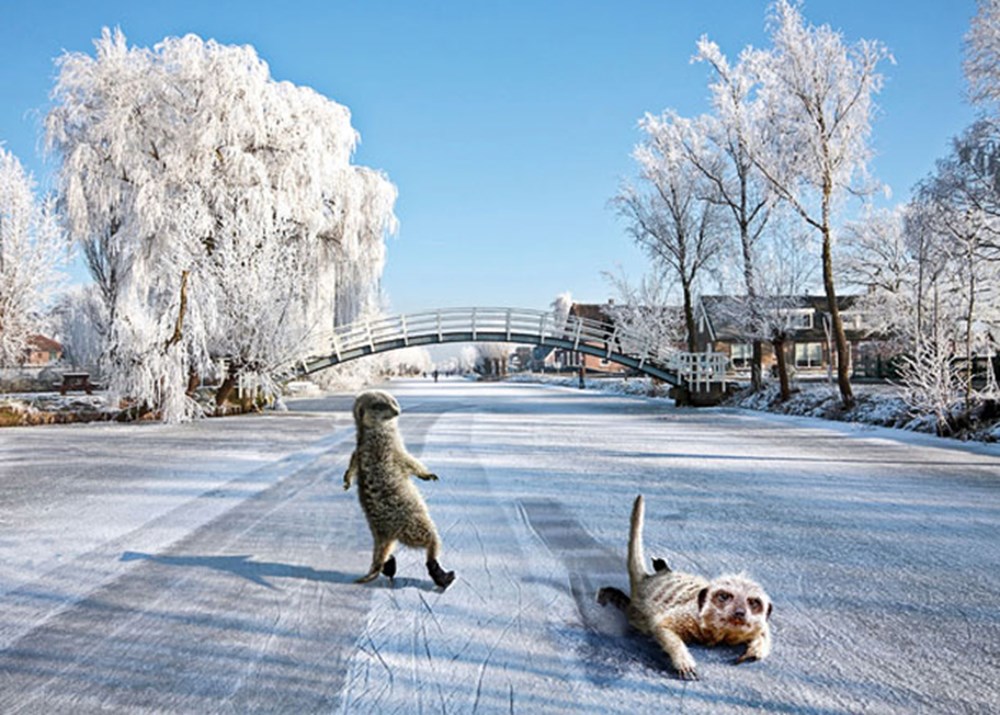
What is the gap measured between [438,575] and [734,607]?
1.84m

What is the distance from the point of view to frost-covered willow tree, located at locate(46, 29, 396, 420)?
1717 centimetres

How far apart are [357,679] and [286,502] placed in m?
4.34

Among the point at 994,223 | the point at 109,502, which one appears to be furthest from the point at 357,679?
the point at 994,223

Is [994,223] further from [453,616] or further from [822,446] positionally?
[453,616]

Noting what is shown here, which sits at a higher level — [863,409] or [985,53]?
[985,53]

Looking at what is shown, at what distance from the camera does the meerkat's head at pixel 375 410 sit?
13.6 feet

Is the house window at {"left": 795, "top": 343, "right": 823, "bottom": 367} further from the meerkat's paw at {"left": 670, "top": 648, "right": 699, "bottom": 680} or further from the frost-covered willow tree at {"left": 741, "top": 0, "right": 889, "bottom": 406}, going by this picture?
the meerkat's paw at {"left": 670, "top": 648, "right": 699, "bottom": 680}

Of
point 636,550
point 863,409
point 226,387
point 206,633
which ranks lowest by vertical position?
point 206,633

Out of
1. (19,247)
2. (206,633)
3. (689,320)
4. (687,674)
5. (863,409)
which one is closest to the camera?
(687,674)

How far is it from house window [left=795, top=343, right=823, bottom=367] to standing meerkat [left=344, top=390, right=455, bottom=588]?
173 feet

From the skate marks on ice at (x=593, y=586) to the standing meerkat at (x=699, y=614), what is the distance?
12 centimetres

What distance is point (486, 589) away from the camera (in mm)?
4480

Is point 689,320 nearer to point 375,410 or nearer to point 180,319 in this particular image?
point 180,319

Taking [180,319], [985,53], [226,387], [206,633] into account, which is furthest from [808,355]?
[206,633]
